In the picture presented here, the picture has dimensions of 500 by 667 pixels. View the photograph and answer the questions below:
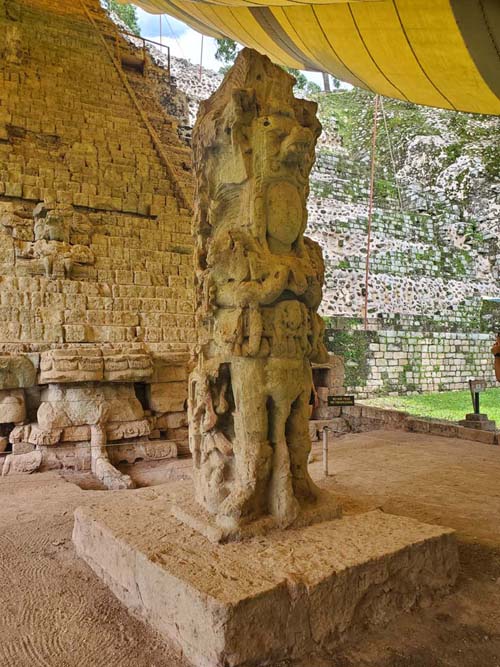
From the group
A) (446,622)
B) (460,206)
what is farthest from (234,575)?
(460,206)

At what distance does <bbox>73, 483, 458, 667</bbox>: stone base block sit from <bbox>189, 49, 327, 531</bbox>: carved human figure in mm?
316

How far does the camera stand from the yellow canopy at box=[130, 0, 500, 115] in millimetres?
3252

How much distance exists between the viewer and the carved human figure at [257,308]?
9.70 ft

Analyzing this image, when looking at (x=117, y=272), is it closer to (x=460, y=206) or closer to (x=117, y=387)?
(x=117, y=387)

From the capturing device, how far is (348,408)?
8844 millimetres

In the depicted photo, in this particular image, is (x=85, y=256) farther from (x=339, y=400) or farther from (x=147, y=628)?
(x=147, y=628)

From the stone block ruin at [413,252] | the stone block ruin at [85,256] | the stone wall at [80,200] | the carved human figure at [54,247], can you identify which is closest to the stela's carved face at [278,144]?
the stone block ruin at [85,256]

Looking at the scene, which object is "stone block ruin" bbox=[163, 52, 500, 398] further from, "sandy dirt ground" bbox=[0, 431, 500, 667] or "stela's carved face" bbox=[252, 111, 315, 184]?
"stela's carved face" bbox=[252, 111, 315, 184]

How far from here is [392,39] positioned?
3.84 metres

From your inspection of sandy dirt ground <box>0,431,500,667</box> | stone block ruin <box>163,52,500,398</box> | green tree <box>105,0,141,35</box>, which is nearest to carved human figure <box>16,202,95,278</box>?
sandy dirt ground <box>0,431,500,667</box>

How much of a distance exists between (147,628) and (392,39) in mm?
4552

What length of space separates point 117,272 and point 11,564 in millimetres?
5810

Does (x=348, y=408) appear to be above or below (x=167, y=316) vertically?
below

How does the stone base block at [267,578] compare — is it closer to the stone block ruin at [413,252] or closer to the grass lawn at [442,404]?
the grass lawn at [442,404]
